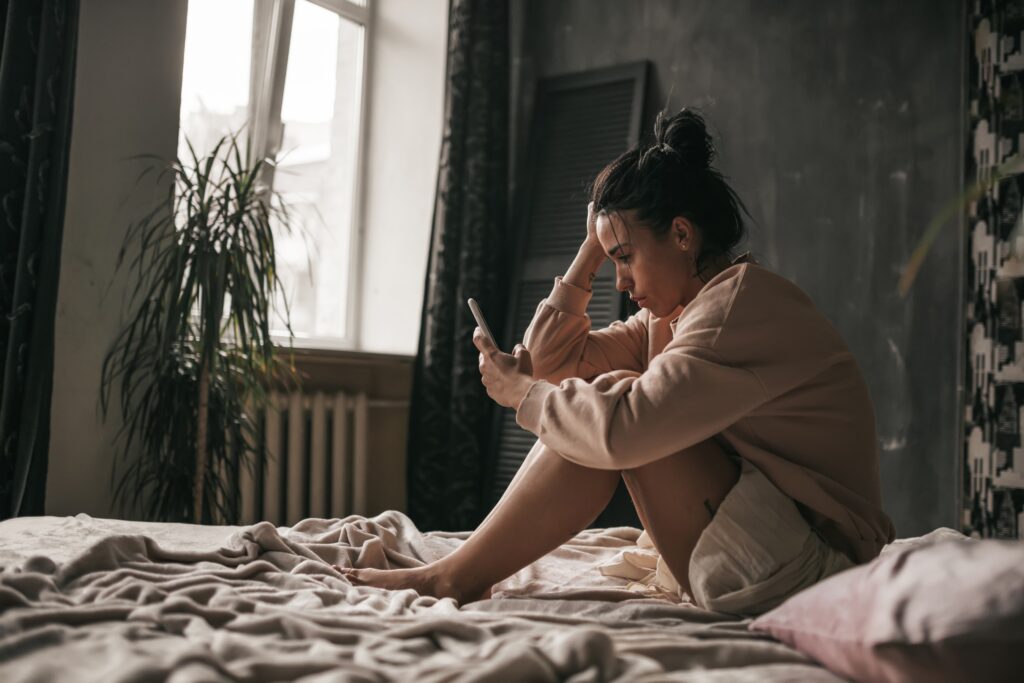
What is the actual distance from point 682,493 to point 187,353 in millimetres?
1916

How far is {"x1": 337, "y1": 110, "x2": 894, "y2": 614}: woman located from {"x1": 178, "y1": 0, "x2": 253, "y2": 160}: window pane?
7.80ft

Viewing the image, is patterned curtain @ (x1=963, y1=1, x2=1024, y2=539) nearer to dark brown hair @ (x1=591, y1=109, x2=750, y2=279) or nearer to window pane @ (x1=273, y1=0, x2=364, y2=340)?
dark brown hair @ (x1=591, y1=109, x2=750, y2=279)

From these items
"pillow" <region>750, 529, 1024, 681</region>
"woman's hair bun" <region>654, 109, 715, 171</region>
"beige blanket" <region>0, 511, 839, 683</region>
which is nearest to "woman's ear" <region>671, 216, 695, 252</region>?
"woman's hair bun" <region>654, 109, 715, 171</region>

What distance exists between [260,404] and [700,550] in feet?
6.92

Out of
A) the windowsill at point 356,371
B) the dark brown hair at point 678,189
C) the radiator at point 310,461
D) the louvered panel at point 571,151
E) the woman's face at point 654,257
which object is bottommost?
the radiator at point 310,461

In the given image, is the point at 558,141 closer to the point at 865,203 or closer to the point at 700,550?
Answer: the point at 865,203

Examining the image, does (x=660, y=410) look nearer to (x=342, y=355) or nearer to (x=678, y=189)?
(x=678, y=189)

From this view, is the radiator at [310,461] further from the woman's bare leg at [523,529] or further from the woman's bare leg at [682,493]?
the woman's bare leg at [682,493]

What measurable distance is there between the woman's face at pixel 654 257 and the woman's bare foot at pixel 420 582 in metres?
0.59

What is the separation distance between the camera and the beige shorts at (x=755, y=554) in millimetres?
1409

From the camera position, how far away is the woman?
143 cm

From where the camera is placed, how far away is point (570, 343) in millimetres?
2049

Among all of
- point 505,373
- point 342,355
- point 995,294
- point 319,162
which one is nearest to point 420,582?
point 505,373

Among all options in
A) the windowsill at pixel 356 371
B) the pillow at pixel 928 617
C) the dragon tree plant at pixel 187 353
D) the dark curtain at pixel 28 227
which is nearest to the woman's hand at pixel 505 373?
the pillow at pixel 928 617
